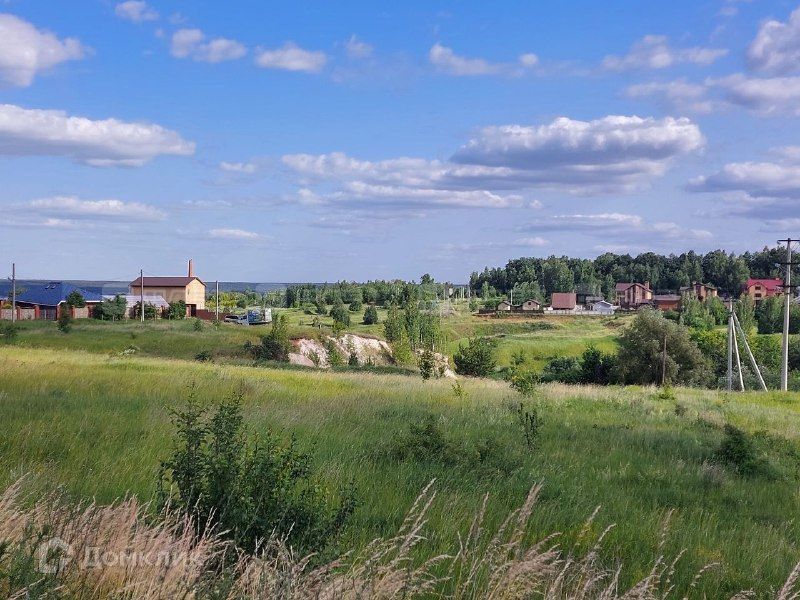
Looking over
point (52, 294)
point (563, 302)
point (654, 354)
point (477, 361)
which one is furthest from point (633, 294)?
point (52, 294)

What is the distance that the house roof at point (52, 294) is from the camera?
77906 millimetres

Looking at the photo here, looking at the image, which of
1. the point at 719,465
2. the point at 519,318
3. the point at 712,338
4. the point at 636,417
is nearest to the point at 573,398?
the point at 636,417

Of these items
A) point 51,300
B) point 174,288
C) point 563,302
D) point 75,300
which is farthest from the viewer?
point 563,302

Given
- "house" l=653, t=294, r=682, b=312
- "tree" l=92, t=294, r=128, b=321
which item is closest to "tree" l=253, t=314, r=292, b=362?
"tree" l=92, t=294, r=128, b=321

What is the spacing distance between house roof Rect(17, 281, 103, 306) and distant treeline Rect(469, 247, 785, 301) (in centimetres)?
9867

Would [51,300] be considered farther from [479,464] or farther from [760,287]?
[760,287]

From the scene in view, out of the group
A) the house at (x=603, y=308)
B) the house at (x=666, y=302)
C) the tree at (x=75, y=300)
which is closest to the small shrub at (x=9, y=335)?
the tree at (x=75, y=300)

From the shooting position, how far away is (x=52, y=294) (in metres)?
78.9

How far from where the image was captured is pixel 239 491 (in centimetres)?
518

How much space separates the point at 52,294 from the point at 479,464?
80.6 m

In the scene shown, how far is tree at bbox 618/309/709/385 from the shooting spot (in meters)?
54.3

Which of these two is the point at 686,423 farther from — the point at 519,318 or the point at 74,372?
the point at 519,318

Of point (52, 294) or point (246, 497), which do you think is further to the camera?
point (52, 294)

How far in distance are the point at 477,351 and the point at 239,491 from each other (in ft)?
183
